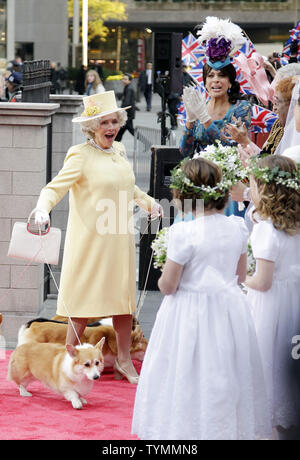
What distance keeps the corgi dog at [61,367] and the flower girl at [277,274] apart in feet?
3.80

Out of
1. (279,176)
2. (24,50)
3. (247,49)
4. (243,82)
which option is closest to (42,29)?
(24,50)

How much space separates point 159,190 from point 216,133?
2422 millimetres

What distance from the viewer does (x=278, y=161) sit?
4.32 metres

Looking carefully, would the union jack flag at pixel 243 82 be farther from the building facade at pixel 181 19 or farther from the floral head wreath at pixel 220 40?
the building facade at pixel 181 19

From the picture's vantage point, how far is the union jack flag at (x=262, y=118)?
6508 millimetres

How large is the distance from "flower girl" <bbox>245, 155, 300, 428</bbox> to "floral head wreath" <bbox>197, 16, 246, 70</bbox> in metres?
1.96

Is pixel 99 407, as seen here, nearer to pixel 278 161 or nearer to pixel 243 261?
pixel 243 261

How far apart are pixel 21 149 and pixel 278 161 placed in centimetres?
302

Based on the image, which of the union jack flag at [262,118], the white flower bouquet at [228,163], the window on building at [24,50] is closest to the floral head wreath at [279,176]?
the white flower bouquet at [228,163]

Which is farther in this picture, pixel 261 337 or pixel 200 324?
pixel 261 337

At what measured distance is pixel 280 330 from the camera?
14.5ft

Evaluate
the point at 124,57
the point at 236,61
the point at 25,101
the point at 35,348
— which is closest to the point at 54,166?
the point at 25,101

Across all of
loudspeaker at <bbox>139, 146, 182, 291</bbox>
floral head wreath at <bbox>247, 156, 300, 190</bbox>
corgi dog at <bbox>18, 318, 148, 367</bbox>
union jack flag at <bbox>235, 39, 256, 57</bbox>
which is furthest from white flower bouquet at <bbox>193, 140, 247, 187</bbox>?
loudspeaker at <bbox>139, 146, 182, 291</bbox>

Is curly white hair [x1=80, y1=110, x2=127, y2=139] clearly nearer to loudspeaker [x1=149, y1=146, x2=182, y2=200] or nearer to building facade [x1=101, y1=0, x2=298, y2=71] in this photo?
loudspeaker [x1=149, y1=146, x2=182, y2=200]
